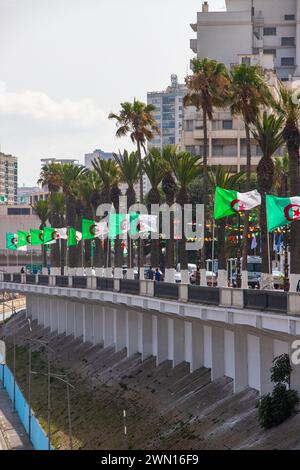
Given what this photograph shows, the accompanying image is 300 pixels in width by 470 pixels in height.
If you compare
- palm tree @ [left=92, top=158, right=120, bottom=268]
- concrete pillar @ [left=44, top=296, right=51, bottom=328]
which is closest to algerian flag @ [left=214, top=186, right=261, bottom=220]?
palm tree @ [left=92, top=158, right=120, bottom=268]

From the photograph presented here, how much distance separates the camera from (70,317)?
4151 inches

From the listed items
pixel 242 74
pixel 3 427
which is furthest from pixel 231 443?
pixel 3 427

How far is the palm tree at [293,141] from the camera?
184ft

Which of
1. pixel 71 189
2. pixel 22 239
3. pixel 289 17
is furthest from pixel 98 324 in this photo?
pixel 289 17

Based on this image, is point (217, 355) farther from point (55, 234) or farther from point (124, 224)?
point (55, 234)

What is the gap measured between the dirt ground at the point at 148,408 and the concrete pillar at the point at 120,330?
1.08 metres

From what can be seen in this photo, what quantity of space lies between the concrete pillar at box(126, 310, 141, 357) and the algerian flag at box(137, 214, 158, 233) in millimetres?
5639

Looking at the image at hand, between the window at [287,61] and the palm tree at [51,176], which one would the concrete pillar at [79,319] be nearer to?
the palm tree at [51,176]

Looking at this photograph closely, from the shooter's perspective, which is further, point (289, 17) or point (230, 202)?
point (289, 17)

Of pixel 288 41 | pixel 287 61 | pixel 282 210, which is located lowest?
pixel 282 210

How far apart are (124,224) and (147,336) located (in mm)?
9836

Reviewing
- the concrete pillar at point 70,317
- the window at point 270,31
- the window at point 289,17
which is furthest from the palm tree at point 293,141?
the window at point 289,17

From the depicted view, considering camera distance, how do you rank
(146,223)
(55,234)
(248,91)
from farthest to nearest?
1. (55,234)
2. (146,223)
3. (248,91)

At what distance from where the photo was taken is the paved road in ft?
229
